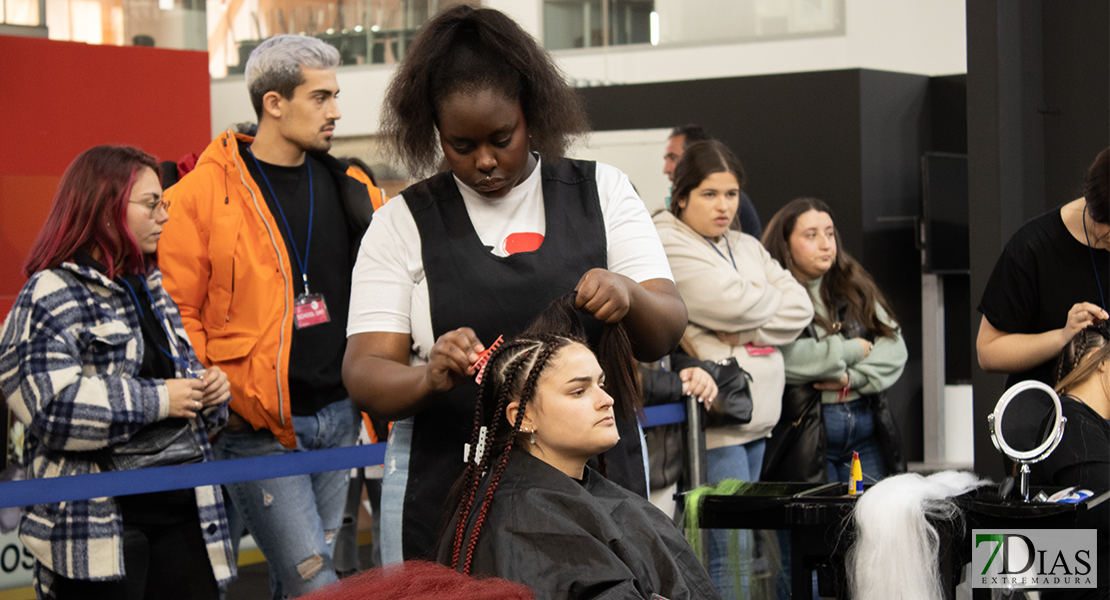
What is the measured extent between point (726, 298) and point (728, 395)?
13.7 inches

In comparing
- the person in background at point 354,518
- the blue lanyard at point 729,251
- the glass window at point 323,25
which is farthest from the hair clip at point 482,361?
the glass window at point 323,25

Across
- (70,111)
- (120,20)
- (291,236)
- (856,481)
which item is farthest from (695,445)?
(120,20)

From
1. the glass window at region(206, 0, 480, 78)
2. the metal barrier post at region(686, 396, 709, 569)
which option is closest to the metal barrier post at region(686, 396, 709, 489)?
the metal barrier post at region(686, 396, 709, 569)

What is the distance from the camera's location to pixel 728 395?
341 cm

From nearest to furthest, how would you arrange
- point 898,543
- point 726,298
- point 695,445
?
point 898,543 < point 695,445 < point 726,298

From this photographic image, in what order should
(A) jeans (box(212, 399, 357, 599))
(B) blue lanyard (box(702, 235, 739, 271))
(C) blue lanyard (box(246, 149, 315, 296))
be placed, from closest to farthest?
(A) jeans (box(212, 399, 357, 599)) < (C) blue lanyard (box(246, 149, 315, 296)) < (B) blue lanyard (box(702, 235, 739, 271))

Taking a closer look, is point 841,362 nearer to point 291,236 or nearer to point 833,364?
point 833,364

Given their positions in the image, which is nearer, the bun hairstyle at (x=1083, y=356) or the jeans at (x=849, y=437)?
the bun hairstyle at (x=1083, y=356)

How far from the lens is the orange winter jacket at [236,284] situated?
2939 millimetres

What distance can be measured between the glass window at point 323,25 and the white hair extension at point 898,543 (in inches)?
176

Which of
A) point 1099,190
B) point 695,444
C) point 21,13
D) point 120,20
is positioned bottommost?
point 695,444

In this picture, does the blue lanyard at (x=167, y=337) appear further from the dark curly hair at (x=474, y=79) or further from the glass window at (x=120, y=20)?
the glass window at (x=120, y=20)

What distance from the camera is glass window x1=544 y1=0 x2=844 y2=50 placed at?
6.17 metres
